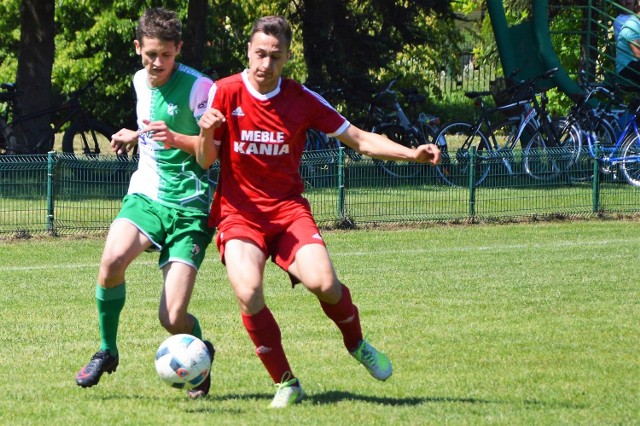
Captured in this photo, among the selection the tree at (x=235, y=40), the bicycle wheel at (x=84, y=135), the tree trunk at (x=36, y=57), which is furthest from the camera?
the tree at (x=235, y=40)

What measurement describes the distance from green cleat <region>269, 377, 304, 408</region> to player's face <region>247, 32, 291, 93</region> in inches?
62.9

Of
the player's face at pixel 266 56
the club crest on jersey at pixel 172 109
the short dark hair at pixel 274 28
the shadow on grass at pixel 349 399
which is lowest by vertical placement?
the shadow on grass at pixel 349 399

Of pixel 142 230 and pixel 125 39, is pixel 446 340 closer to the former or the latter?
pixel 142 230

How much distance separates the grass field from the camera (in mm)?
6285

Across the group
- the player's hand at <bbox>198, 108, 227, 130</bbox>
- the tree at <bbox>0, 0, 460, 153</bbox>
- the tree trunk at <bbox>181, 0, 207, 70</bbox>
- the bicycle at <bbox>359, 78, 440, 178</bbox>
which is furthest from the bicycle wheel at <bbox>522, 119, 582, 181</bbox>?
the player's hand at <bbox>198, 108, 227, 130</bbox>

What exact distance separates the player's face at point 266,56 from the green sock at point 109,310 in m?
1.44

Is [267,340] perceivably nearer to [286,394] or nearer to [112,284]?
[286,394]

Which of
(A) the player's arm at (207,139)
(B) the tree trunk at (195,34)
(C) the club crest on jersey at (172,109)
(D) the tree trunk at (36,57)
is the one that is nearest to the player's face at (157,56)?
(C) the club crest on jersey at (172,109)

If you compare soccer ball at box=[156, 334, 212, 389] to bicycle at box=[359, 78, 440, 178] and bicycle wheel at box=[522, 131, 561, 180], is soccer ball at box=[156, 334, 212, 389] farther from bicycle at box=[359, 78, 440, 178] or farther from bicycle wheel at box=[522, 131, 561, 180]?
bicycle at box=[359, 78, 440, 178]

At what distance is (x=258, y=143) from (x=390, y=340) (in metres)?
2.53

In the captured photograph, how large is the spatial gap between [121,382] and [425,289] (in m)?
4.45

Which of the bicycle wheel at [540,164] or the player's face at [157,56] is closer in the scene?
the player's face at [157,56]

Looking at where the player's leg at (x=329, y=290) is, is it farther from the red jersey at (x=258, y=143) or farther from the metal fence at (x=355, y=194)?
the metal fence at (x=355, y=194)

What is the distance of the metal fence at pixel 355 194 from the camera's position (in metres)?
15.2
